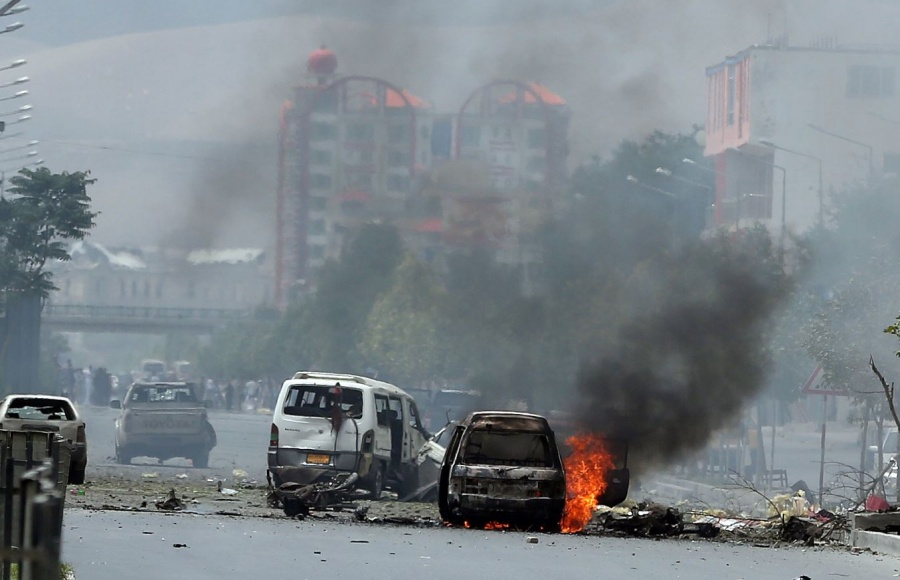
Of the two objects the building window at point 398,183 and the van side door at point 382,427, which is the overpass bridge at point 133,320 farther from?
the van side door at point 382,427

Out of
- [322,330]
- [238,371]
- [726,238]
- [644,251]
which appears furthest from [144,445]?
[238,371]

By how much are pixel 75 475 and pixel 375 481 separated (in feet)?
15.1

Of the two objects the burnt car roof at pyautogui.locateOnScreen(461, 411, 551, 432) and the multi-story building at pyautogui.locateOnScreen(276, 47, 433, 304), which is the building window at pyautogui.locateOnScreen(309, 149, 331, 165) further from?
the burnt car roof at pyautogui.locateOnScreen(461, 411, 551, 432)

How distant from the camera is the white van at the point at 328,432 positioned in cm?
2464

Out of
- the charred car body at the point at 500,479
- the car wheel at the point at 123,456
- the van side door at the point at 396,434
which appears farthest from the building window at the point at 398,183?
the charred car body at the point at 500,479

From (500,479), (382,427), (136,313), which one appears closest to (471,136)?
(136,313)

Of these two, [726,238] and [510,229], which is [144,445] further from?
[510,229]

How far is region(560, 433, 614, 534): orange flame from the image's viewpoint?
22.8 metres

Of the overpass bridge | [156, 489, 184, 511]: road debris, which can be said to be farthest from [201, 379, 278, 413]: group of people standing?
[156, 489, 184, 511]: road debris

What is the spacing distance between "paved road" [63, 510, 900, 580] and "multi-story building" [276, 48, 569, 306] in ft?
222

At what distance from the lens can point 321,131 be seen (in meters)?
177

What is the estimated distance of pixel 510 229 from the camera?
9212cm

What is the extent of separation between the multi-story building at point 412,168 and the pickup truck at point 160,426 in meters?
51.2

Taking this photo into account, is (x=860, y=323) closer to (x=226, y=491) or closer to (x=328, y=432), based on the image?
(x=226, y=491)
